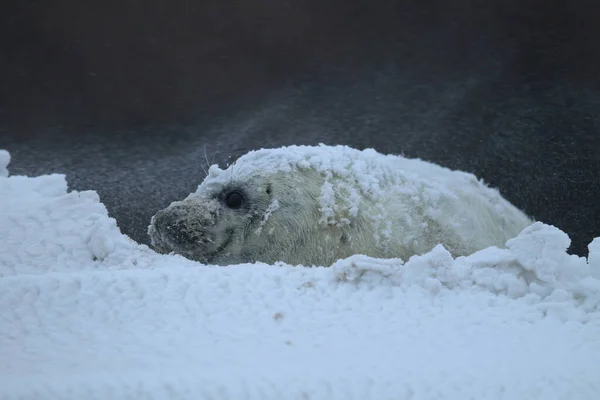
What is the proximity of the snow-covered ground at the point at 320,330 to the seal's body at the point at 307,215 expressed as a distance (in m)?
0.89

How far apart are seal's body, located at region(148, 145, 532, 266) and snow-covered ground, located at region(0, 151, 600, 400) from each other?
0.89 meters

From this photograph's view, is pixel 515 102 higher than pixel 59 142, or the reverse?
Result: pixel 515 102

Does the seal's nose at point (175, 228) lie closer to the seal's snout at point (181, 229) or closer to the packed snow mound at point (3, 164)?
the seal's snout at point (181, 229)

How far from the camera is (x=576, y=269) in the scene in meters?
1.10

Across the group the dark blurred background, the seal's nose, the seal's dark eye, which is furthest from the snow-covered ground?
the dark blurred background

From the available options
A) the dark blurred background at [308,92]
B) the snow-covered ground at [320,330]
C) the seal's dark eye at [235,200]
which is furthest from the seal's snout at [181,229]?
the snow-covered ground at [320,330]

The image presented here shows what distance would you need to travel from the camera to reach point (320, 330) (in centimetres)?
98

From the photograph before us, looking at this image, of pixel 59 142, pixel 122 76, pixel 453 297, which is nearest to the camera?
pixel 453 297

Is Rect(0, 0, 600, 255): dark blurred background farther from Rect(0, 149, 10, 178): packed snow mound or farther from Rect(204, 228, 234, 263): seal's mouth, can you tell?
Rect(204, 228, 234, 263): seal's mouth

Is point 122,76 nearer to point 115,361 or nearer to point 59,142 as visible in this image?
point 59,142

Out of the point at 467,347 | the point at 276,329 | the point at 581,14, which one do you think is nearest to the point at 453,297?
the point at 467,347

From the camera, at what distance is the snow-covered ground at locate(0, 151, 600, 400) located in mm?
875

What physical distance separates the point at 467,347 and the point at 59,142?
243 centimetres

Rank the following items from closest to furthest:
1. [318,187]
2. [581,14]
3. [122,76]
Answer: [318,187]
[581,14]
[122,76]
